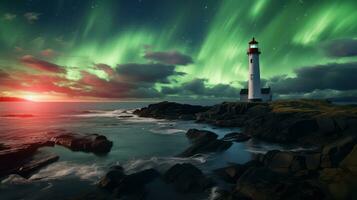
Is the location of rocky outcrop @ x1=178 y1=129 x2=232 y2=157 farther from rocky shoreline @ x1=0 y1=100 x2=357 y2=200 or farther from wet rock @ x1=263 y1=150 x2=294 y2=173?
wet rock @ x1=263 y1=150 x2=294 y2=173

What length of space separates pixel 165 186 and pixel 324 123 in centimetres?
2528

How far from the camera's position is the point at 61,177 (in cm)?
2116

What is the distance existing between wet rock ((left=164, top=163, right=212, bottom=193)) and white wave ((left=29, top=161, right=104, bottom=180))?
21.2 ft

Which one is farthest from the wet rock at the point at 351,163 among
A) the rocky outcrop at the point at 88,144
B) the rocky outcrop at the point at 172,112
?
the rocky outcrop at the point at 172,112

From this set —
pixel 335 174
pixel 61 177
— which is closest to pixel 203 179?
pixel 335 174

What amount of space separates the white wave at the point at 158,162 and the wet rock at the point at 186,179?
11.5ft

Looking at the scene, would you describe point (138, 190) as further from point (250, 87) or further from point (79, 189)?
point (250, 87)

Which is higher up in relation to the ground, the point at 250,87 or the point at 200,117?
the point at 250,87

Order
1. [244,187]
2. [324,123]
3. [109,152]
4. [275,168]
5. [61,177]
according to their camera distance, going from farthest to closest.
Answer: [324,123]
[109,152]
[61,177]
[275,168]
[244,187]

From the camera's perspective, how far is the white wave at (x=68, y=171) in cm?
2125

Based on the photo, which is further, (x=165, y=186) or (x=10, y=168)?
(x=10, y=168)

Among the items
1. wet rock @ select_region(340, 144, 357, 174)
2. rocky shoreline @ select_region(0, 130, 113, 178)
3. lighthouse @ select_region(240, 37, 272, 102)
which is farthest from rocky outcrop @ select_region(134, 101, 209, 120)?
wet rock @ select_region(340, 144, 357, 174)

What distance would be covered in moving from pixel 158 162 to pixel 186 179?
8.21 metres

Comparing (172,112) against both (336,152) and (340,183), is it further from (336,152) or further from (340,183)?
(340,183)
